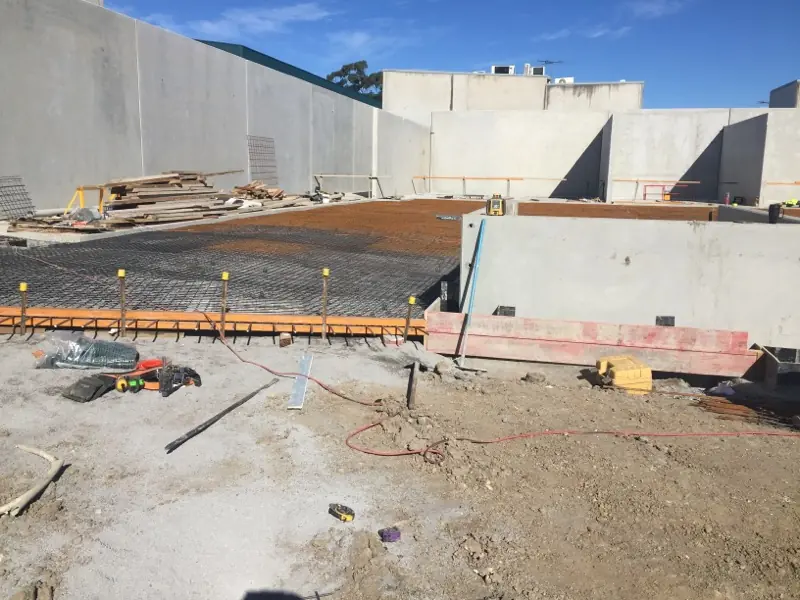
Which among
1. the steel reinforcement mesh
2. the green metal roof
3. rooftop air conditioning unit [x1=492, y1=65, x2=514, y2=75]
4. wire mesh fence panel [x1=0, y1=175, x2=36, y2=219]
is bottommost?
the steel reinforcement mesh

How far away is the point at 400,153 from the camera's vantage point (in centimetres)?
3231

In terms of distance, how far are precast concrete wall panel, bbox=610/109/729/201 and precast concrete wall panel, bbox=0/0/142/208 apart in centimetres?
2166

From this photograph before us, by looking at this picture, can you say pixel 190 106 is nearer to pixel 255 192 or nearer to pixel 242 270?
pixel 255 192

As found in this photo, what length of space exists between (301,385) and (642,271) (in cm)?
391

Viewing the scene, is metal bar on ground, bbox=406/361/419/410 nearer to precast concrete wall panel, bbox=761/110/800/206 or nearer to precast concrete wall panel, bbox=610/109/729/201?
precast concrete wall panel, bbox=761/110/800/206

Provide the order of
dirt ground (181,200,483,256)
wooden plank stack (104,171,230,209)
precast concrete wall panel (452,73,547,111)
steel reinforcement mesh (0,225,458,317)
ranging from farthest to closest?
precast concrete wall panel (452,73,547,111) < wooden plank stack (104,171,230,209) < dirt ground (181,200,483,256) < steel reinforcement mesh (0,225,458,317)

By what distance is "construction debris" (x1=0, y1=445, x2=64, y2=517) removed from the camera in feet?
10.3

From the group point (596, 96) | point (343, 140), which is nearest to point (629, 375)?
point (343, 140)

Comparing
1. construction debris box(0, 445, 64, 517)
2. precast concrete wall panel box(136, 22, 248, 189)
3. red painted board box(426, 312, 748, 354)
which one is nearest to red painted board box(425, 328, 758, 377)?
red painted board box(426, 312, 748, 354)

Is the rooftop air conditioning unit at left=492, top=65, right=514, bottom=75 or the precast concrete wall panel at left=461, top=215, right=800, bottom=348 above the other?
the rooftop air conditioning unit at left=492, top=65, right=514, bottom=75

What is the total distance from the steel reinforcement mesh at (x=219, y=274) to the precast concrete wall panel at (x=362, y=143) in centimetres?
1697

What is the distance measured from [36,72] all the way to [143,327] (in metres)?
8.42

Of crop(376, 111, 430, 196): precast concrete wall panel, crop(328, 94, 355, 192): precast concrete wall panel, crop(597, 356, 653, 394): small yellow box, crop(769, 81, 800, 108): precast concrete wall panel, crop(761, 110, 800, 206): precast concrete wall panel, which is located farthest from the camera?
crop(769, 81, 800, 108): precast concrete wall panel

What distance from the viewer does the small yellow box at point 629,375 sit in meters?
6.00
